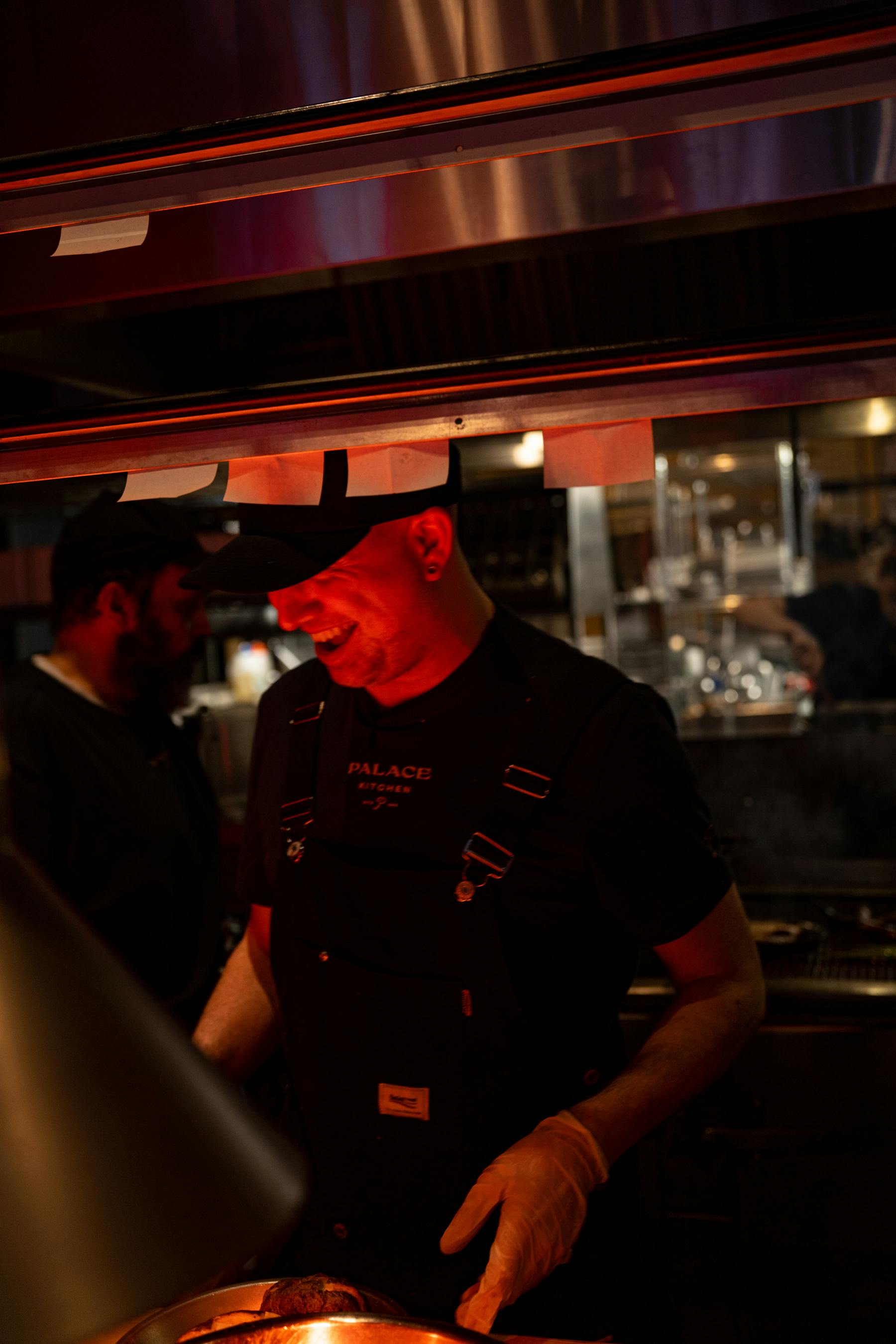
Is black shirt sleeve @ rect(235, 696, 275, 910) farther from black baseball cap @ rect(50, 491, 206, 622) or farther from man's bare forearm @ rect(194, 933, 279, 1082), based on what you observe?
black baseball cap @ rect(50, 491, 206, 622)

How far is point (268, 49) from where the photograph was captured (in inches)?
38.3

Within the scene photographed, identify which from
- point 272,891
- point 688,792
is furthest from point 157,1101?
point 272,891

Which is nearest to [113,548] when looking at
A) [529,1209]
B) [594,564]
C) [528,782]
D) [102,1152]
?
[528,782]

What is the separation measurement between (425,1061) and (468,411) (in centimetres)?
78

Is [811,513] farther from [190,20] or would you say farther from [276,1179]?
[276,1179]

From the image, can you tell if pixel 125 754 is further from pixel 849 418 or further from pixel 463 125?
pixel 849 418

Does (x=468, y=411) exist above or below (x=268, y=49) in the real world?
below

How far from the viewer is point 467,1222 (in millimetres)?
1128

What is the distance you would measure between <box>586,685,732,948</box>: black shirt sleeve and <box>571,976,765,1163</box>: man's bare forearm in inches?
3.4

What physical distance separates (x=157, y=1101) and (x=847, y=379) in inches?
28.4

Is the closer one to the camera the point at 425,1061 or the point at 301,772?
the point at 425,1061

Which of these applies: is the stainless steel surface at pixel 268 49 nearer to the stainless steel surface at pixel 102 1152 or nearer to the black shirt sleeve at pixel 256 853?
the stainless steel surface at pixel 102 1152

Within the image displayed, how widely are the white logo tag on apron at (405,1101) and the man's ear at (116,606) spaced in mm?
1227

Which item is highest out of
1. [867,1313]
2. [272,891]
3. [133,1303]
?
[133,1303]
